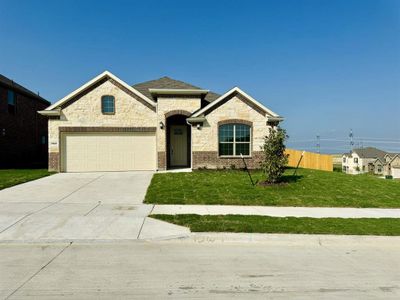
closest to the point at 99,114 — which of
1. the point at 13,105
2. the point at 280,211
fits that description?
the point at 13,105

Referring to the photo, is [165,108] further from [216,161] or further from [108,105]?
[216,161]

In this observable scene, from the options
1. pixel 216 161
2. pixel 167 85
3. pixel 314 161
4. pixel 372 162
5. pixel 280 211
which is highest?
pixel 167 85

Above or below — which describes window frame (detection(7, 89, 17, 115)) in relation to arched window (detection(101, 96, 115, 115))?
above

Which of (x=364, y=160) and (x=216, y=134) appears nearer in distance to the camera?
(x=216, y=134)

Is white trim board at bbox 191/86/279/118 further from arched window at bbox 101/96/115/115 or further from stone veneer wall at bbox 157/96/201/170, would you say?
arched window at bbox 101/96/115/115

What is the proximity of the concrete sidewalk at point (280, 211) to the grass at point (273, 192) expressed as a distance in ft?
1.77

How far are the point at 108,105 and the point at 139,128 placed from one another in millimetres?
2532

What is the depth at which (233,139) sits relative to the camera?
1902 centimetres

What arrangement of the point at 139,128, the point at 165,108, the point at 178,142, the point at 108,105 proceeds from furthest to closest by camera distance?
the point at 178,142
the point at 165,108
the point at 139,128
the point at 108,105

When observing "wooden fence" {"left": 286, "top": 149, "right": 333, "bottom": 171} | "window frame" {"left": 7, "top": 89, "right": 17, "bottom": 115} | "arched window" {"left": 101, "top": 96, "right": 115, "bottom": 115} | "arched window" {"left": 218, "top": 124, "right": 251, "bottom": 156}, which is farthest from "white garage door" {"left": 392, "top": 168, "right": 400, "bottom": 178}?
"window frame" {"left": 7, "top": 89, "right": 17, "bottom": 115}

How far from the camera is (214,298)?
400 centimetres

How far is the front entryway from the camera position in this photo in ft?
69.6

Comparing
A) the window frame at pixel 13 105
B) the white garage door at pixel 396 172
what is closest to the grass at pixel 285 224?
the window frame at pixel 13 105

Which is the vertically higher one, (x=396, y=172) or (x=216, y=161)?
(x=216, y=161)
